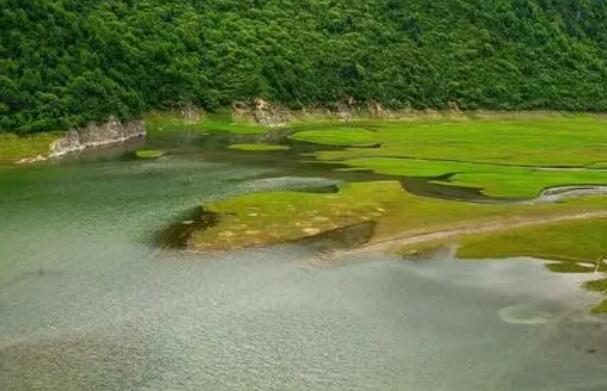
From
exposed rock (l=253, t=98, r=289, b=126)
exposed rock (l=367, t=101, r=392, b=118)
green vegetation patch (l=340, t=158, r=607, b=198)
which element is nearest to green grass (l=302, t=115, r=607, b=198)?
green vegetation patch (l=340, t=158, r=607, b=198)

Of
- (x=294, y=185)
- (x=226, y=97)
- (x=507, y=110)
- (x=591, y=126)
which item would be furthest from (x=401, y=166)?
(x=507, y=110)

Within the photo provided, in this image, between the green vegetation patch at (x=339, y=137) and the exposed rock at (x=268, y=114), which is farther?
the exposed rock at (x=268, y=114)

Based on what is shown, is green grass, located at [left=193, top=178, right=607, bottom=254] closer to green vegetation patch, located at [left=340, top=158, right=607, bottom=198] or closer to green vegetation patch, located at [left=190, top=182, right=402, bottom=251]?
green vegetation patch, located at [left=190, top=182, right=402, bottom=251]

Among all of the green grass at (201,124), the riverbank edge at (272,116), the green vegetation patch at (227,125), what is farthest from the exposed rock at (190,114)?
the green vegetation patch at (227,125)

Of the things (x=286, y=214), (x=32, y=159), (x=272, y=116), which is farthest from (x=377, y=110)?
(x=286, y=214)

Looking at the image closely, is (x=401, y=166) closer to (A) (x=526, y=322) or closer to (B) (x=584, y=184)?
(B) (x=584, y=184)

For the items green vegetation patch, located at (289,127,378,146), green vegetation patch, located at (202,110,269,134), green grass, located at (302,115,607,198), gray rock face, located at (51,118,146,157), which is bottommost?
green grass, located at (302,115,607,198)

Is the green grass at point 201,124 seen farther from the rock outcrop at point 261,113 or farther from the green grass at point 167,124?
the rock outcrop at point 261,113
